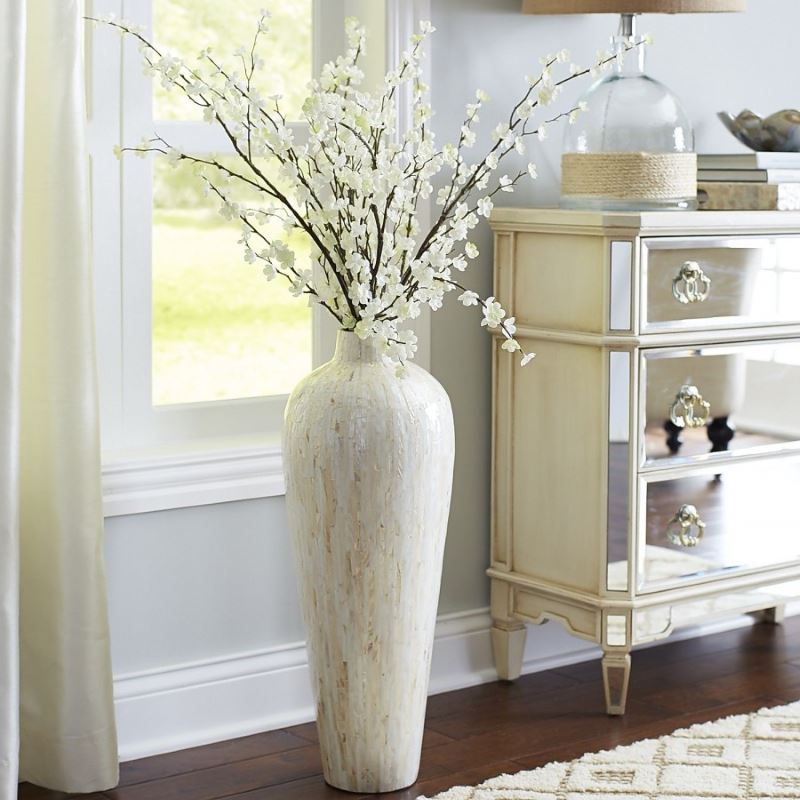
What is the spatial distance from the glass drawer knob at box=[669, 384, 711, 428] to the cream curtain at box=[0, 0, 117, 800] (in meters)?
1.13

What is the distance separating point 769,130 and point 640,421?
761mm

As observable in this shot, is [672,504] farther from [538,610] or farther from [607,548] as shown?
[538,610]

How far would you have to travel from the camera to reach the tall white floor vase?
236cm

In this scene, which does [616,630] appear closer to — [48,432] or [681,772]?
[681,772]

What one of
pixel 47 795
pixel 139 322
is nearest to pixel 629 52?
pixel 139 322

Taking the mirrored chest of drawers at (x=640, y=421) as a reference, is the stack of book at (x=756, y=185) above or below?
above

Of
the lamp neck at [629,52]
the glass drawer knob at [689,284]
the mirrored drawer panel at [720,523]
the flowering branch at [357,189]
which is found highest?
the lamp neck at [629,52]

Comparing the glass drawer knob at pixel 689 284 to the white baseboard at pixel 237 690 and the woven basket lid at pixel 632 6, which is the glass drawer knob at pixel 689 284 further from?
the white baseboard at pixel 237 690

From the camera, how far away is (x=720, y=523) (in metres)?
2.95

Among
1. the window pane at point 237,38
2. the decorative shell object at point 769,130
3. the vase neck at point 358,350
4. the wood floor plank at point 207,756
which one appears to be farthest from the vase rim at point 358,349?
the decorative shell object at point 769,130

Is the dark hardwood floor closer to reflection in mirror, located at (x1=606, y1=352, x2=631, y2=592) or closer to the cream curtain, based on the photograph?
the cream curtain

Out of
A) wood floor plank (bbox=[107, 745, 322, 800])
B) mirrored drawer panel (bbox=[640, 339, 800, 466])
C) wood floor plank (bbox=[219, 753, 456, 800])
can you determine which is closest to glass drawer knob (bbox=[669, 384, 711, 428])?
mirrored drawer panel (bbox=[640, 339, 800, 466])

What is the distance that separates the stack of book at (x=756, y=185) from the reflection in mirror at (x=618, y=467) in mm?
440

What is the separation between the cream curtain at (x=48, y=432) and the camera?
2.22 m
